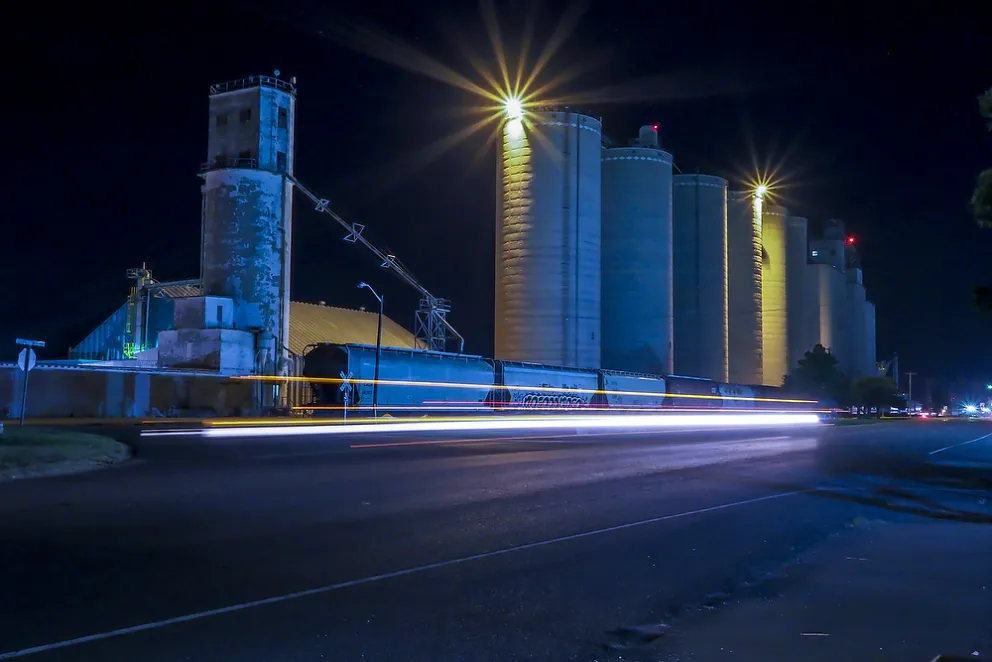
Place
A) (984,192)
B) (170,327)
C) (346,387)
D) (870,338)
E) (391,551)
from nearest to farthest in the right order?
(391,551) < (984,192) < (346,387) < (170,327) < (870,338)

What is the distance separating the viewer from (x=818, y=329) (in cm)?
9981

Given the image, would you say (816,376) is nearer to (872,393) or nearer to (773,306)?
(773,306)


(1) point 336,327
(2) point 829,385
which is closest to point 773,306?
(2) point 829,385

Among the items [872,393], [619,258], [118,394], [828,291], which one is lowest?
[118,394]

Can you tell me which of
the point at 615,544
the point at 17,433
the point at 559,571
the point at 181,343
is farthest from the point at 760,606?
the point at 181,343

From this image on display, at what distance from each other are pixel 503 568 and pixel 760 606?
2.44 metres

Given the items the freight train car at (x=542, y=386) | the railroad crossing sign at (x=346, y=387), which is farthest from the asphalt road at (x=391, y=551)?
the freight train car at (x=542, y=386)

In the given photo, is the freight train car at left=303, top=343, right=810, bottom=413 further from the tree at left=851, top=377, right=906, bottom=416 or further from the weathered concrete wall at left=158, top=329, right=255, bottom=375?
the tree at left=851, top=377, right=906, bottom=416

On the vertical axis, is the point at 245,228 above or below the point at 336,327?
above

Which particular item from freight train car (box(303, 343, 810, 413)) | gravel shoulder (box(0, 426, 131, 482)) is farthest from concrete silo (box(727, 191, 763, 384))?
gravel shoulder (box(0, 426, 131, 482))

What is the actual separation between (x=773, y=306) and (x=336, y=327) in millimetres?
43431

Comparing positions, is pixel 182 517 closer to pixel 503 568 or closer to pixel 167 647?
pixel 503 568

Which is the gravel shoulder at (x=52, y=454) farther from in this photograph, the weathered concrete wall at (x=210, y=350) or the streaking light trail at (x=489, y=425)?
the weathered concrete wall at (x=210, y=350)

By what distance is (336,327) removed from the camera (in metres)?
76.4
